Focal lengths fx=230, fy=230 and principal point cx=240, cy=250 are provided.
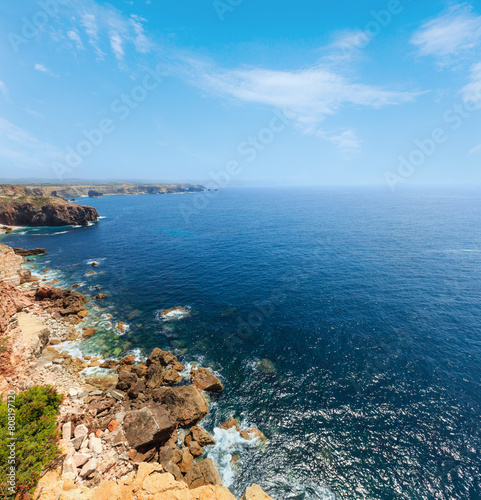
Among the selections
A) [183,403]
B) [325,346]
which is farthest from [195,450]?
[325,346]

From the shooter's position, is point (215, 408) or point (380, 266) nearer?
point (215, 408)

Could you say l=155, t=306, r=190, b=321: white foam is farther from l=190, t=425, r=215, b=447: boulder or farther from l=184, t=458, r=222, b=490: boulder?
l=184, t=458, r=222, b=490: boulder

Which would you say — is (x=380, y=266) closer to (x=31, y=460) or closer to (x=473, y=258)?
(x=473, y=258)

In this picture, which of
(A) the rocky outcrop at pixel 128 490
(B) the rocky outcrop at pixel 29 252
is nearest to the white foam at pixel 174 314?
(A) the rocky outcrop at pixel 128 490

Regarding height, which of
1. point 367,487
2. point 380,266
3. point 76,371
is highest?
point 380,266

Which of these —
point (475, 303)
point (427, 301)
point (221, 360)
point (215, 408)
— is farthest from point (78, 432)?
point (475, 303)

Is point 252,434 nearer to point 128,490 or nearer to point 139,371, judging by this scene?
point 128,490
